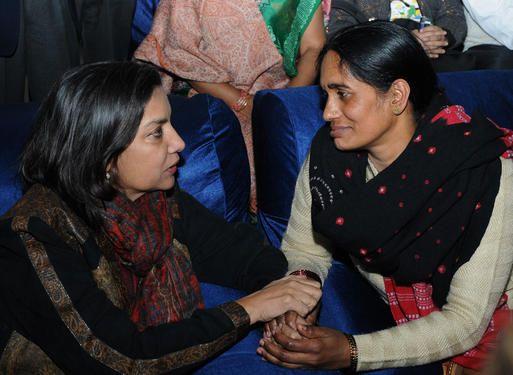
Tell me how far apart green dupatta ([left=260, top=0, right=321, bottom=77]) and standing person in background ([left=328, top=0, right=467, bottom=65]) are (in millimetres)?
334

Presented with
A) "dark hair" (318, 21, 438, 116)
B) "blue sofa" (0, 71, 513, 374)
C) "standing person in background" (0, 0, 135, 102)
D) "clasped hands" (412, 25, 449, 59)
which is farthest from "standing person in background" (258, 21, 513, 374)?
"standing person in background" (0, 0, 135, 102)

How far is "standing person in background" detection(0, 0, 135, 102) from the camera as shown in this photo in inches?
112

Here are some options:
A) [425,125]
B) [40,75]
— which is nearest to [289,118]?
[425,125]

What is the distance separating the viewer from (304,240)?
187 cm

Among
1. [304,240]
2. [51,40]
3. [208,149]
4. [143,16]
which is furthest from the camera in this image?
[51,40]

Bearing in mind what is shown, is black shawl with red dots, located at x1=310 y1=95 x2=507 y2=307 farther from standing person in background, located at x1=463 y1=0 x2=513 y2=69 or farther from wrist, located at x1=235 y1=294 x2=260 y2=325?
standing person in background, located at x1=463 y1=0 x2=513 y2=69

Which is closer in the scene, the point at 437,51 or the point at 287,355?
the point at 287,355

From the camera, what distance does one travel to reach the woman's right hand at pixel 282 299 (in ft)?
5.23

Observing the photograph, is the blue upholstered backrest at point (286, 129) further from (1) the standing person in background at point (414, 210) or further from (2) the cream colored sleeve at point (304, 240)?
(1) the standing person in background at point (414, 210)

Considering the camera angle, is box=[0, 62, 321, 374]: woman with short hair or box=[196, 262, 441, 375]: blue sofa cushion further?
box=[196, 262, 441, 375]: blue sofa cushion

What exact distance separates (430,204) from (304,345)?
46 cm

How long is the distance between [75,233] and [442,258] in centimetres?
87

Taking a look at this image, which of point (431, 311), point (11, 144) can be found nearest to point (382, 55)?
point (431, 311)

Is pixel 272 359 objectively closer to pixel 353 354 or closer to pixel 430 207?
pixel 353 354
